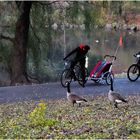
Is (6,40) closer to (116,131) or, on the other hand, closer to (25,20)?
(25,20)

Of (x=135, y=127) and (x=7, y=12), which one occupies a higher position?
(x=7, y=12)

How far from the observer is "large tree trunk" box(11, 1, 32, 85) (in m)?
20.2

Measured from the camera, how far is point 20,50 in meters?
20.5

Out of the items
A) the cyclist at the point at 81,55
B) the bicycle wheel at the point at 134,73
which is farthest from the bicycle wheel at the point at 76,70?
the bicycle wheel at the point at 134,73

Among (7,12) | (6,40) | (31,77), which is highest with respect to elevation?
(7,12)

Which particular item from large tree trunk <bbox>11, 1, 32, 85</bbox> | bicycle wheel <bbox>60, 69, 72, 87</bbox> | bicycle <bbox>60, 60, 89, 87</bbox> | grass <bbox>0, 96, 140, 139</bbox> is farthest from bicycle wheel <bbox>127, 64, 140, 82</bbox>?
grass <bbox>0, 96, 140, 139</bbox>

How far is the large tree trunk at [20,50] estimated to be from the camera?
20.2m

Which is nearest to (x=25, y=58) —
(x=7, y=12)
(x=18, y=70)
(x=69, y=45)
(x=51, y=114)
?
(x=18, y=70)

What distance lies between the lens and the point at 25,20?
2020 cm

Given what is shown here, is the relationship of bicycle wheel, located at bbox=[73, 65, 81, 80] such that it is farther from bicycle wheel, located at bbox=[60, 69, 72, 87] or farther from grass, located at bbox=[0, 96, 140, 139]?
grass, located at bbox=[0, 96, 140, 139]

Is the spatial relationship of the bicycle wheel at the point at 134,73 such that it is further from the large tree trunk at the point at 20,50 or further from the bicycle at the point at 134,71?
the large tree trunk at the point at 20,50

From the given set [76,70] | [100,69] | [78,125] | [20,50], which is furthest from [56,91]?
[78,125]

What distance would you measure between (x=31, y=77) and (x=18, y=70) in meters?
1.55

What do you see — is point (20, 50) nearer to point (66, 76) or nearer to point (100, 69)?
point (66, 76)
